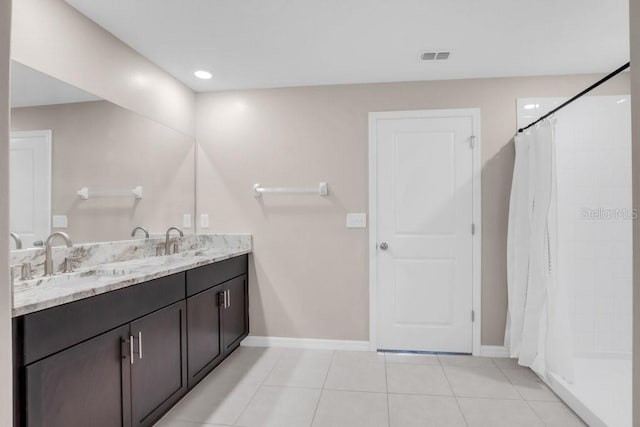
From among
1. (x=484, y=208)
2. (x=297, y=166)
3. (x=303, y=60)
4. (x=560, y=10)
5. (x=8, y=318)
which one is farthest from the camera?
(x=297, y=166)

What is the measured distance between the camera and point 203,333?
7.86ft

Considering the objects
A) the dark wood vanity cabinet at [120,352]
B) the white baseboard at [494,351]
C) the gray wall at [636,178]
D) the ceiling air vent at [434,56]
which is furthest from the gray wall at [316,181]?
the gray wall at [636,178]

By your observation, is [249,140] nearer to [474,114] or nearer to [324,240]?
[324,240]

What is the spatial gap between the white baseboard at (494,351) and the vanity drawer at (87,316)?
2451 mm

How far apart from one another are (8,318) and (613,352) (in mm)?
3653

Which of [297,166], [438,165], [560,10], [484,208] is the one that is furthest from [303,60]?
[484,208]

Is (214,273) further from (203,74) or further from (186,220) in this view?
(203,74)

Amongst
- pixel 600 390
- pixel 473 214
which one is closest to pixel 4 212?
pixel 473 214

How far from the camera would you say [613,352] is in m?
2.73

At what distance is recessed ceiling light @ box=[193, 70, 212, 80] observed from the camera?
2840 mm

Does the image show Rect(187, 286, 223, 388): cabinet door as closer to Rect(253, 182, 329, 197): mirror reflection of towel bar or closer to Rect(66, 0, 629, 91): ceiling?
Rect(253, 182, 329, 197): mirror reflection of towel bar

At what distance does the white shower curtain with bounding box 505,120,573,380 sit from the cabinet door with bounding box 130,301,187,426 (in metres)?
2.30

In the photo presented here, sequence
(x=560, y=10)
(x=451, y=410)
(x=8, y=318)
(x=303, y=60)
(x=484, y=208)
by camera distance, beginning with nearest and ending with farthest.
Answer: (x=8, y=318)
(x=560, y=10)
(x=451, y=410)
(x=303, y=60)
(x=484, y=208)

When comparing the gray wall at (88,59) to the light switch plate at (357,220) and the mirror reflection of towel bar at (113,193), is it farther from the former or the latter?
the light switch plate at (357,220)
